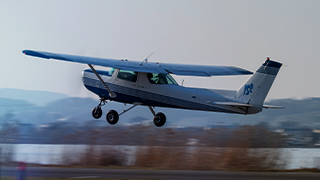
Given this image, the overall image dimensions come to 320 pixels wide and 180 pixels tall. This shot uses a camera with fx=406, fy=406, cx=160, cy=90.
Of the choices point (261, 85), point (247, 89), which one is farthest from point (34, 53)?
point (261, 85)

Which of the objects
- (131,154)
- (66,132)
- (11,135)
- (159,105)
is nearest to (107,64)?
Result: (159,105)

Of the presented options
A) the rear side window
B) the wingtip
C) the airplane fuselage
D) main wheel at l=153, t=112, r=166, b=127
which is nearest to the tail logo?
the airplane fuselage

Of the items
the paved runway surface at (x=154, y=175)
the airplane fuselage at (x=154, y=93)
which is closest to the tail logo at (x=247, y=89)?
the airplane fuselage at (x=154, y=93)

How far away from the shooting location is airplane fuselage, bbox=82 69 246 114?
14.9 m

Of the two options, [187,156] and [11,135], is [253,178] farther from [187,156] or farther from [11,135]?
[11,135]

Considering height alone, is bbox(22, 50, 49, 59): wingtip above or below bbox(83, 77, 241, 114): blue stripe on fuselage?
above

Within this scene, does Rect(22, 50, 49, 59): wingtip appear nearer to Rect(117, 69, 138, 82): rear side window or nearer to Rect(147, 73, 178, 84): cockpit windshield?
Rect(117, 69, 138, 82): rear side window

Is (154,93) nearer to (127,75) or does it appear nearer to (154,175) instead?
(127,75)

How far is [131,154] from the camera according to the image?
97.8 ft

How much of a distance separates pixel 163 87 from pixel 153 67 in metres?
0.96

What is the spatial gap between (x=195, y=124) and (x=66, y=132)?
15.8 metres

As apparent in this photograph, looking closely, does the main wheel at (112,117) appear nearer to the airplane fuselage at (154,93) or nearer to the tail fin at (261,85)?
the airplane fuselage at (154,93)

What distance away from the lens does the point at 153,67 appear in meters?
16.0

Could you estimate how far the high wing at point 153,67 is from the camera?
14.6 meters
